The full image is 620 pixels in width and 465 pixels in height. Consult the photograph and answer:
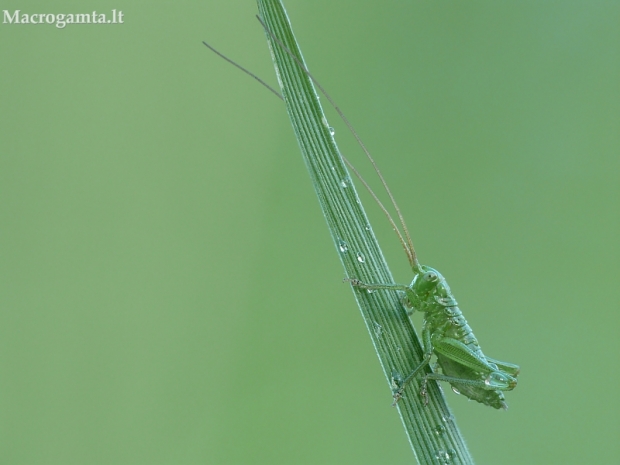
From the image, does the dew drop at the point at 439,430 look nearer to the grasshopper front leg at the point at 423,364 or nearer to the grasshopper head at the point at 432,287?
the grasshopper front leg at the point at 423,364

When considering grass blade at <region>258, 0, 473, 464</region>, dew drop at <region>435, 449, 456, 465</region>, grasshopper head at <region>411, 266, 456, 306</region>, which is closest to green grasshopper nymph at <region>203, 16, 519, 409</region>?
grasshopper head at <region>411, 266, 456, 306</region>

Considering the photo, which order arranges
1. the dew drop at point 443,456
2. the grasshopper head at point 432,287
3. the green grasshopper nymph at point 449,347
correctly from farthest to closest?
1. the grasshopper head at point 432,287
2. the green grasshopper nymph at point 449,347
3. the dew drop at point 443,456

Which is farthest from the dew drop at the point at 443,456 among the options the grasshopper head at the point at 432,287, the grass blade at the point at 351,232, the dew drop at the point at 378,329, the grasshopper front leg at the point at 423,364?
the grasshopper head at the point at 432,287

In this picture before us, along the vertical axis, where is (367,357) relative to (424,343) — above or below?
below

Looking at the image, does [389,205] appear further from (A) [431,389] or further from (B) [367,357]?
(A) [431,389]

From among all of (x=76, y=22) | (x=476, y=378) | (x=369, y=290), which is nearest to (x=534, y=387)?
(x=476, y=378)

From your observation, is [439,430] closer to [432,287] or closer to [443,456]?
[443,456]

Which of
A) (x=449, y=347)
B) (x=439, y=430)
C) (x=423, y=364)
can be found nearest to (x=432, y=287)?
(x=449, y=347)
